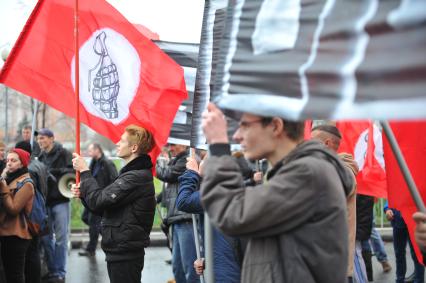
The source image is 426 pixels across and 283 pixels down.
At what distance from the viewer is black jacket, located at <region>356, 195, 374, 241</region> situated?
322 inches

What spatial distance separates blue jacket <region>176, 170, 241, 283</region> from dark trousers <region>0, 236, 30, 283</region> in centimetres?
228

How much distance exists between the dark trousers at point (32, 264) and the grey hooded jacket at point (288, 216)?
5.53 metres

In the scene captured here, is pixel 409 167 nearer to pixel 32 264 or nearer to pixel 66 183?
pixel 32 264

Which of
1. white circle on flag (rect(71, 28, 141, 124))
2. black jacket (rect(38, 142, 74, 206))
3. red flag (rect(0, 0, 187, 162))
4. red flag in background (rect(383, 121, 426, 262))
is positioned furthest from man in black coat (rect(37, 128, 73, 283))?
red flag in background (rect(383, 121, 426, 262))

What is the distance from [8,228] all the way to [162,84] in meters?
2.36

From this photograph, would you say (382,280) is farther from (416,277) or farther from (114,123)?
(114,123)

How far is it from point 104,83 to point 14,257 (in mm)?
2272

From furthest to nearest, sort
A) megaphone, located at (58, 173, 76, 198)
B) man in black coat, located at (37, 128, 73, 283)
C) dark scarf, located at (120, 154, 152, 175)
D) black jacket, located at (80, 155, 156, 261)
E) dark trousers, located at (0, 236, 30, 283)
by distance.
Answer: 1. megaphone, located at (58, 173, 76, 198)
2. man in black coat, located at (37, 128, 73, 283)
3. dark trousers, located at (0, 236, 30, 283)
4. dark scarf, located at (120, 154, 152, 175)
5. black jacket, located at (80, 155, 156, 261)

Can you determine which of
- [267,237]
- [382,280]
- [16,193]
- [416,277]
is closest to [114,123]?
[16,193]

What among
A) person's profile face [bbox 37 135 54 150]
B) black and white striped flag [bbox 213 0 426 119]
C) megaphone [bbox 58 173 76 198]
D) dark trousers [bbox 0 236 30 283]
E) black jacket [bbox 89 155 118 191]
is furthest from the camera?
black jacket [bbox 89 155 118 191]

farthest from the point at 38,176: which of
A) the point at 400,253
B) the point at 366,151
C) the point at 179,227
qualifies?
the point at 400,253

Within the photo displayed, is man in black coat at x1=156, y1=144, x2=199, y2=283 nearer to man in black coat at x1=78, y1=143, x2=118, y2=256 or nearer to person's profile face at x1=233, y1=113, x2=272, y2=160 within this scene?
man in black coat at x1=78, y1=143, x2=118, y2=256

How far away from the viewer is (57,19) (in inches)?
249

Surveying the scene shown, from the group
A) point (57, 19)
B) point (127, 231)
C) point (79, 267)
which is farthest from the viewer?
point (79, 267)
